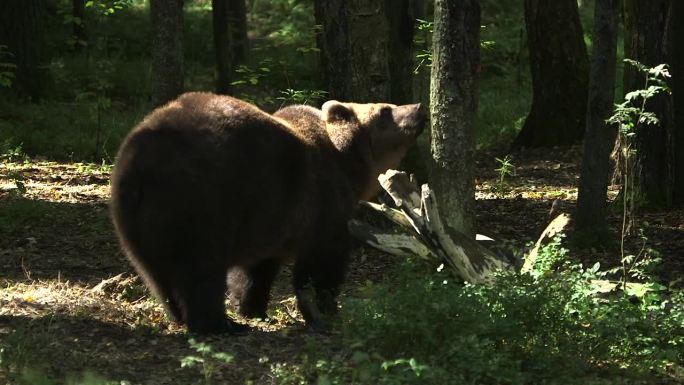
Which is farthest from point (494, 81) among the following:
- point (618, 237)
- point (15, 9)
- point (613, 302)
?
point (613, 302)

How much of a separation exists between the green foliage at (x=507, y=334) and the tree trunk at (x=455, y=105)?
149 cm

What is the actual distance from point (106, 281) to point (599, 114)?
4.91 metres

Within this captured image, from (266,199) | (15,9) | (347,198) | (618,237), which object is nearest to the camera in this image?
(266,199)

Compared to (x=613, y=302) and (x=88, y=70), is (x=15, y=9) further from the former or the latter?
(x=613, y=302)

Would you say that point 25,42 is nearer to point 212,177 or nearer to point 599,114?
point 599,114

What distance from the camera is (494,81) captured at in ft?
84.1

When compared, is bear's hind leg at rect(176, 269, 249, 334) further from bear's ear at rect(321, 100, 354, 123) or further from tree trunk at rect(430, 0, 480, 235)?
tree trunk at rect(430, 0, 480, 235)

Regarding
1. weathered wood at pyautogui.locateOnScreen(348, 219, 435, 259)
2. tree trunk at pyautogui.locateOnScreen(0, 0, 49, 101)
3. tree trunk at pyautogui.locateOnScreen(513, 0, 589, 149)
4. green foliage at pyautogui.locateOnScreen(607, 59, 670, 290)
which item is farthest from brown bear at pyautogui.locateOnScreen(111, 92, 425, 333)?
tree trunk at pyautogui.locateOnScreen(0, 0, 49, 101)

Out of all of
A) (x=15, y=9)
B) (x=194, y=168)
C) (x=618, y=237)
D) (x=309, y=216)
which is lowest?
(x=618, y=237)

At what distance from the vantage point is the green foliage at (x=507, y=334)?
19.9 feet

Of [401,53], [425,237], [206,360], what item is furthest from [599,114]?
[206,360]

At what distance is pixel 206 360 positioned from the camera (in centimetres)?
658

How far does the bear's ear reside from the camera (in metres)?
8.33

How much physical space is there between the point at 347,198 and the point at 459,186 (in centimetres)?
107
